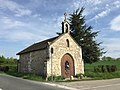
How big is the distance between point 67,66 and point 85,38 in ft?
39.3

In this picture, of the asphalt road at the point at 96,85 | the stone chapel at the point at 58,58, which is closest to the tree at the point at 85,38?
the stone chapel at the point at 58,58

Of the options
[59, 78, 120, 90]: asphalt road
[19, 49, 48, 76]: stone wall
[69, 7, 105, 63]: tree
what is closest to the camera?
[59, 78, 120, 90]: asphalt road

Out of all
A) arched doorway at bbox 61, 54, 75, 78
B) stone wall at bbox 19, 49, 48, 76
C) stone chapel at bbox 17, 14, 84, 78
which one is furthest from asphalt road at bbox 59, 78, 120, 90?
arched doorway at bbox 61, 54, 75, 78

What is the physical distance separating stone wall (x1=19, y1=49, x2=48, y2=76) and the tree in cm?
1089

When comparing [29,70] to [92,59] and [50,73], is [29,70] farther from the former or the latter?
[92,59]

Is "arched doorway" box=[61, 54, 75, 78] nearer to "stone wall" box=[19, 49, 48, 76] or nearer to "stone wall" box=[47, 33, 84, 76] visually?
"stone wall" box=[47, 33, 84, 76]

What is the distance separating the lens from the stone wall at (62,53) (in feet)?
108

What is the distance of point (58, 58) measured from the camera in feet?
110

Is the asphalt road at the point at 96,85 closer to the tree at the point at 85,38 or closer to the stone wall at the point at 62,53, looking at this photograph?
the stone wall at the point at 62,53

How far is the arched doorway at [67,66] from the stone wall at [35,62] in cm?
304

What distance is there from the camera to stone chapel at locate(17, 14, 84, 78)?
107ft

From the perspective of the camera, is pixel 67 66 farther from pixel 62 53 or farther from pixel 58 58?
pixel 62 53

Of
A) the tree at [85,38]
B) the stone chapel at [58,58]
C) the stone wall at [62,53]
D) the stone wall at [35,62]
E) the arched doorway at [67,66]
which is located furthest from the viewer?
the tree at [85,38]

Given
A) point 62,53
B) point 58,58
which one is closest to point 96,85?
point 58,58
